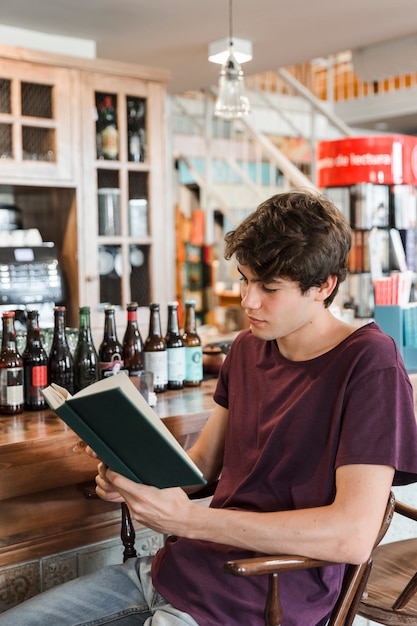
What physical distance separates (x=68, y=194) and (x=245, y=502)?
10.2 feet

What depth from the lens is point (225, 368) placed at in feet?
5.67

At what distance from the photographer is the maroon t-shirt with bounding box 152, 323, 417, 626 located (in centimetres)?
133

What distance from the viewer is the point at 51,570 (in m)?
1.91

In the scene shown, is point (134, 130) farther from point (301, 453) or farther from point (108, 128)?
point (301, 453)

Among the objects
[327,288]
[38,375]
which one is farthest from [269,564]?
[38,375]

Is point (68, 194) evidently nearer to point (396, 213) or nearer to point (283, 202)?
point (396, 213)

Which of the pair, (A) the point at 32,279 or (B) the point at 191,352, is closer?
(B) the point at 191,352

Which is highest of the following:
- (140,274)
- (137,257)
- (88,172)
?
(88,172)

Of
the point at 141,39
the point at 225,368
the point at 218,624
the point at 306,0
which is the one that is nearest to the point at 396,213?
the point at 306,0

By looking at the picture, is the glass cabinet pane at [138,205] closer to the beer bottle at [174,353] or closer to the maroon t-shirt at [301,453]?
the beer bottle at [174,353]

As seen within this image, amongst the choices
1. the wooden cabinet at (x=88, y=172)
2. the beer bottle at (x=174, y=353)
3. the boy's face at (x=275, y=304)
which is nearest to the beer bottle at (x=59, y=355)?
the beer bottle at (x=174, y=353)

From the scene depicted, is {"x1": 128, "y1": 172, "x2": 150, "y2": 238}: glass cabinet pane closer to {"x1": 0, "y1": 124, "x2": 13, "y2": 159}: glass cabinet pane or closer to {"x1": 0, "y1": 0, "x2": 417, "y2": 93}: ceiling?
{"x1": 0, "y1": 124, "x2": 13, "y2": 159}: glass cabinet pane

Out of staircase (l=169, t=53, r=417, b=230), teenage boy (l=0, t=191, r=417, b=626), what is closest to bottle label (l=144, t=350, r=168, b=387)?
teenage boy (l=0, t=191, r=417, b=626)

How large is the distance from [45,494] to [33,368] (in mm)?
369
